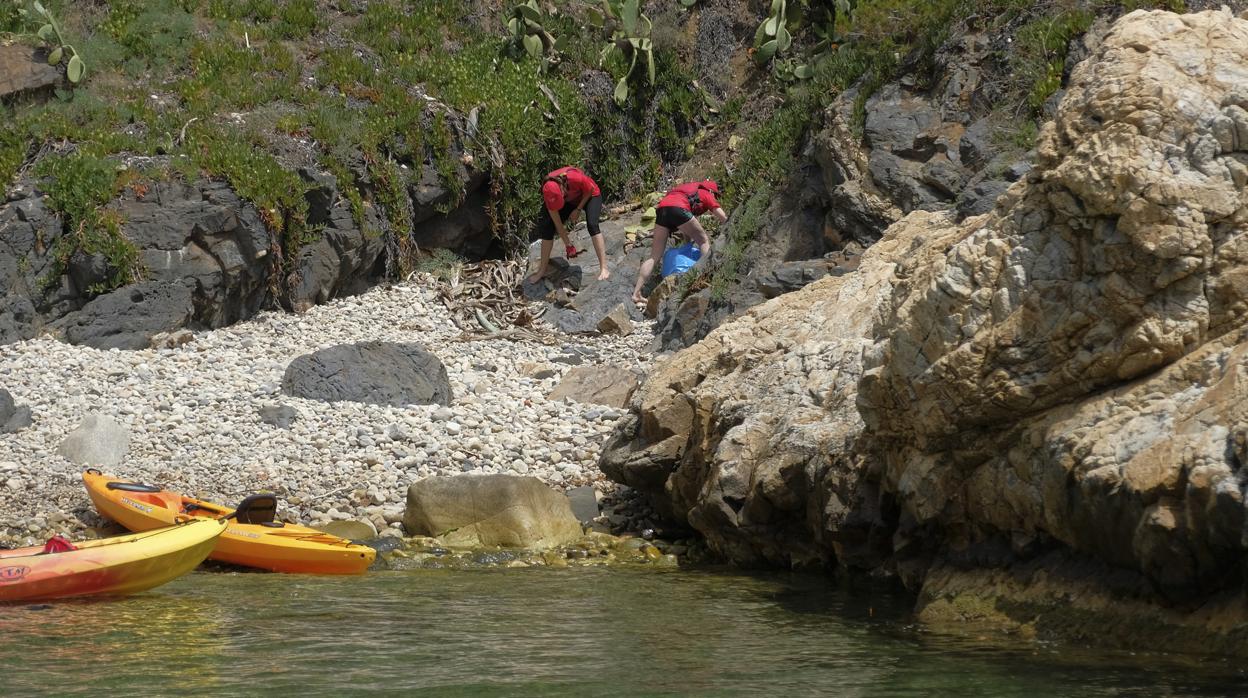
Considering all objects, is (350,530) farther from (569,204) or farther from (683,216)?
(569,204)

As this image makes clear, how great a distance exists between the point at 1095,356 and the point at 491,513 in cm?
524

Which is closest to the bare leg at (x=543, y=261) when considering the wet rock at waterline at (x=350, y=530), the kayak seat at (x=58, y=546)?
the wet rock at waterline at (x=350, y=530)

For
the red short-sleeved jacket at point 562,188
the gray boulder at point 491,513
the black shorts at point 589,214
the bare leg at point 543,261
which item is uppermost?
the red short-sleeved jacket at point 562,188

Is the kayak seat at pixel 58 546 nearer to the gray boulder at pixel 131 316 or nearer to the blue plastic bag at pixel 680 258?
the gray boulder at pixel 131 316

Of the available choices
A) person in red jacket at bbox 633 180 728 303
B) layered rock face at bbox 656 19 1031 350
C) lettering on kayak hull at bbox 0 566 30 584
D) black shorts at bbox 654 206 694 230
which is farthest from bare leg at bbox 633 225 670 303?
lettering on kayak hull at bbox 0 566 30 584

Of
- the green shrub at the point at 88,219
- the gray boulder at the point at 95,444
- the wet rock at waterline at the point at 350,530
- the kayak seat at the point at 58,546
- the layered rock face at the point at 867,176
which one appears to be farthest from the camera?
the green shrub at the point at 88,219

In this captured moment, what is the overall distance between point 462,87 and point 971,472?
13406mm

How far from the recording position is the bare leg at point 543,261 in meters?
17.2

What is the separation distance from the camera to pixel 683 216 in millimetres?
15820

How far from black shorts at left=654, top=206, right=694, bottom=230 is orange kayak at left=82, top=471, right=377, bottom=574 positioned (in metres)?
7.45

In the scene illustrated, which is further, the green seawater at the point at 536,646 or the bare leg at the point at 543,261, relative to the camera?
the bare leg at the point at 543,261

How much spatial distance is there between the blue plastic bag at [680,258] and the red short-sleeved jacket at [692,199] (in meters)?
0.48

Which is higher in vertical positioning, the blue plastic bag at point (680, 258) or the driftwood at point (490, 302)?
the blue plastic bag at point (680, 258)

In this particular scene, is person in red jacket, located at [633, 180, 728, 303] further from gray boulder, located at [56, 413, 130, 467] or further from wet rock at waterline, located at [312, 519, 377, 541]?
gray boulder, located at [56, 413, 130, 467]
